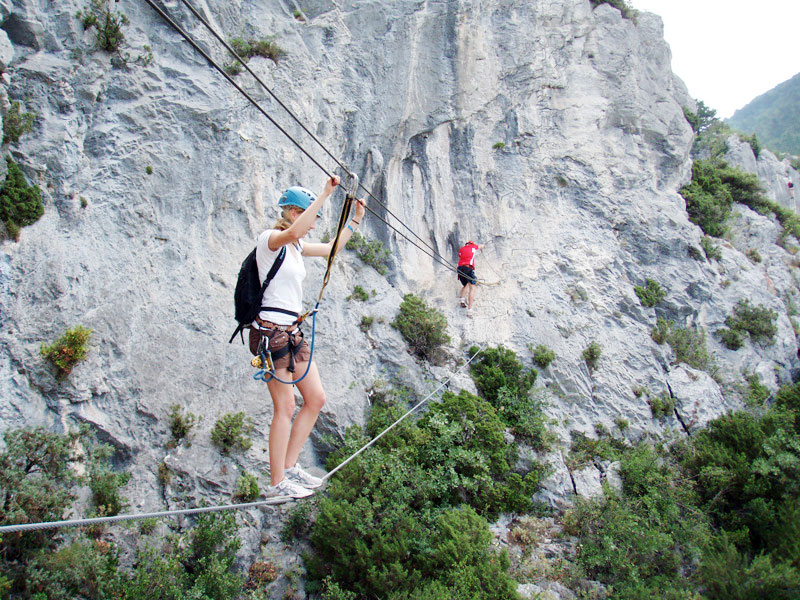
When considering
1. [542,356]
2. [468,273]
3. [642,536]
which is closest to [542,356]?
[542,356]

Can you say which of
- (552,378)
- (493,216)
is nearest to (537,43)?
(493,216)

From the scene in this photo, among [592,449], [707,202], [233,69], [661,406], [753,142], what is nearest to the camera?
[592,449]

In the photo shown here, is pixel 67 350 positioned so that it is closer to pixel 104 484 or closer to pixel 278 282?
pixel 104 484

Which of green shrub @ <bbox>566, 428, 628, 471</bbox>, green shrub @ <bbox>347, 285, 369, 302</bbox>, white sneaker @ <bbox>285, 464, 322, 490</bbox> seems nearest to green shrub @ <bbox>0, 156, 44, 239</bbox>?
green shrub @ <bbox>347, 285, 369, 302</bbox>

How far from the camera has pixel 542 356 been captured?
12.0 metres

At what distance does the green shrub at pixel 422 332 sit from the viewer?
1135 cm

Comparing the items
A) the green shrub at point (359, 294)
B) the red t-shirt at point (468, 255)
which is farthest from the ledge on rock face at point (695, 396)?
the green shrub at point (359, 294)

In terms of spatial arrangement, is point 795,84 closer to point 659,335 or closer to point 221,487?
point 659,335

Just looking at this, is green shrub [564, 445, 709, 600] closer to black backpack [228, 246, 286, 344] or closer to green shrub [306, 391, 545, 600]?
green shrub [306, 391, 545, 600]

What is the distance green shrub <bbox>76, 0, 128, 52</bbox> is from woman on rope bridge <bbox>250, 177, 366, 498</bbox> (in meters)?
8.42

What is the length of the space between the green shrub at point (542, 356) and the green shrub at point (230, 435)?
7517 millimetres

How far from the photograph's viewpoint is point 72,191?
8.34m

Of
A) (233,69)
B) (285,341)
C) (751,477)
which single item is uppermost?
(233,69)

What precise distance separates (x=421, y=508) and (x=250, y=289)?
18.9ft
